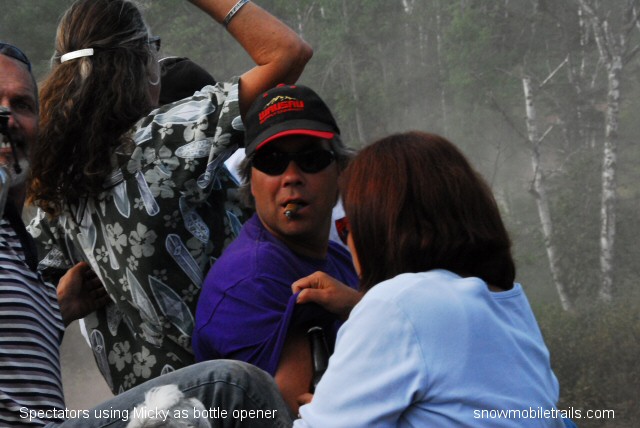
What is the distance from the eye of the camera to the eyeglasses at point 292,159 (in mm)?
2488

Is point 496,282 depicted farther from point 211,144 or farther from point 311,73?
point 311,73

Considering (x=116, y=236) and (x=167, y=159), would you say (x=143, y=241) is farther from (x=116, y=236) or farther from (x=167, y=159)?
Answer: (x=167, y=159)

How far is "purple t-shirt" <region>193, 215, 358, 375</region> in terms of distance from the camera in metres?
2.22

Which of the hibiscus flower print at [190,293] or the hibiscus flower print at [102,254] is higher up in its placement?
the hibiscus flower print at [102,254]

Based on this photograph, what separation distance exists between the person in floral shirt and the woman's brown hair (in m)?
0.70

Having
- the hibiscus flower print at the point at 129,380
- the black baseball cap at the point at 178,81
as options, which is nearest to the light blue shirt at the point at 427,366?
the hibiscus flower print at the point at 129,380

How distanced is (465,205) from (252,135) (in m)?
0.79

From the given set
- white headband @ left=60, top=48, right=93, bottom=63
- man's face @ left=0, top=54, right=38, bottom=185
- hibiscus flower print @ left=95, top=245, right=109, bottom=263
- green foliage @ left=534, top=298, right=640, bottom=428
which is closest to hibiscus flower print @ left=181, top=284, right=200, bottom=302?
hibiscus flower print @ left=95, top=245, right=109, bottom=263

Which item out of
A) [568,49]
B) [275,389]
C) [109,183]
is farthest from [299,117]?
[568,49]

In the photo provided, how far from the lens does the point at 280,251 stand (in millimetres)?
2408

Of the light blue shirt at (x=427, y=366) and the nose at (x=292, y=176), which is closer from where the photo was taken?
the light blue shirt at (x=427, y=366)

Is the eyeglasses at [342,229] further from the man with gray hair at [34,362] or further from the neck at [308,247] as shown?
the man with gray hair at [34,362]

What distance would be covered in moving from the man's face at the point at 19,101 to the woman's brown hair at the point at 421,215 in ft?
3.57

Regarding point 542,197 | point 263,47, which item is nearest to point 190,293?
point 263,47
